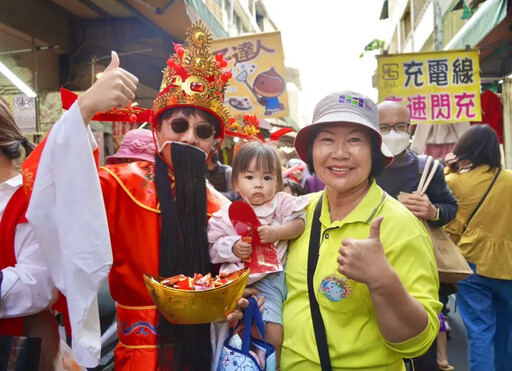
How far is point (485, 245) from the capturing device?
14.0 ft

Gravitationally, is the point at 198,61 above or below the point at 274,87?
below

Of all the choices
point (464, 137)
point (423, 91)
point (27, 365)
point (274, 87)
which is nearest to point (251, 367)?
point (27, 365)

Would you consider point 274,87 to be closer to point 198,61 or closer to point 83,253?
point 198,61

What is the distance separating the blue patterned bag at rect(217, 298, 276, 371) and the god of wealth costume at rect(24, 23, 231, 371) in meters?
0.28

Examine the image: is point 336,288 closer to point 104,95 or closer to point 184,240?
point 184,240

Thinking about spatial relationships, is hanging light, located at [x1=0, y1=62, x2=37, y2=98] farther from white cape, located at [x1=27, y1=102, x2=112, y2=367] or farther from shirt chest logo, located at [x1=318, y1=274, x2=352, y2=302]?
shirt chest logo, located at [x1=318, y1=274, x2=352, y2=302]

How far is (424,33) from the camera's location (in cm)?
1873

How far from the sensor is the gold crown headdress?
7.78 feet

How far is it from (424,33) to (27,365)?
2007 centimetres

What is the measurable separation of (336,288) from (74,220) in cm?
106

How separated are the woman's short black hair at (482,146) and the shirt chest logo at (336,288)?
3154 millimetres

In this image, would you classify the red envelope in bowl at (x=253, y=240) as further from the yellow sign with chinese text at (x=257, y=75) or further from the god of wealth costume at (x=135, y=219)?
the yellow sign with chinese text at (x=257, y=75)

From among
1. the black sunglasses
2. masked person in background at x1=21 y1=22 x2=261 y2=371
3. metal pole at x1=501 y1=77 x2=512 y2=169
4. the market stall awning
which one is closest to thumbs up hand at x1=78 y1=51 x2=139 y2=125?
masked person in background at x1=21 y1=22 x2=261 y2=371

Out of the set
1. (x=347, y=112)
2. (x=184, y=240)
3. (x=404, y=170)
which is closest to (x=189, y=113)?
(x=184, y=240)
